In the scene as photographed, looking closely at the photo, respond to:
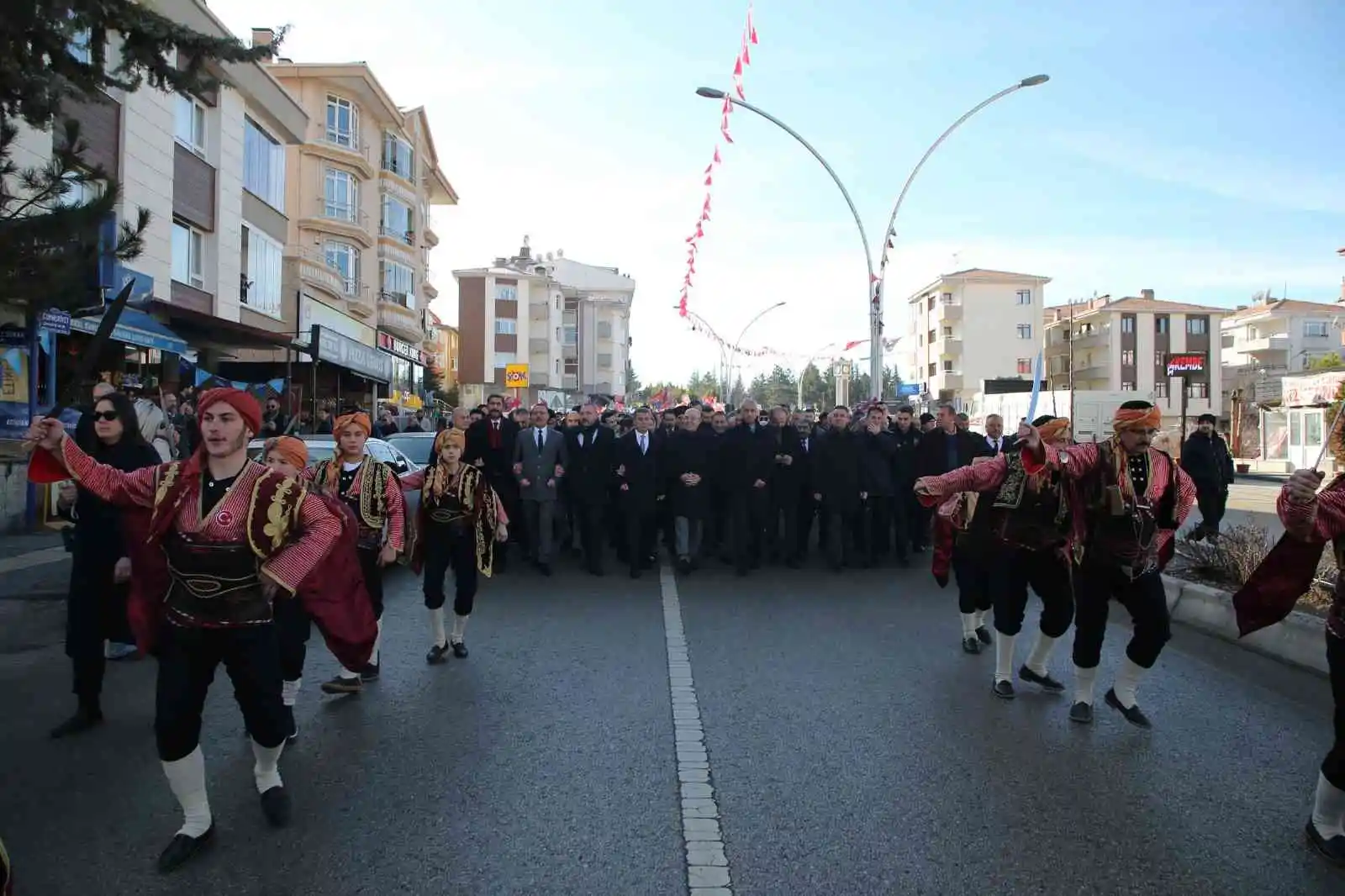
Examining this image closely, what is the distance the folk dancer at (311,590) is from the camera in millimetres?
4906

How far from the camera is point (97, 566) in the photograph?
5871 mm

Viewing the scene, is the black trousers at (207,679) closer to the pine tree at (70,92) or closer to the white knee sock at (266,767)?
the white knee sock at (266,767)

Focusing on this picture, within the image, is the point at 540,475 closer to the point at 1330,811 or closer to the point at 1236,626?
the point at 1236,626

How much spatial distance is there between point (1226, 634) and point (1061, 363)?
77682mm

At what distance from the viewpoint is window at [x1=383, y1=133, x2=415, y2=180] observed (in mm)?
46000

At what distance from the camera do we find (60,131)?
819 centimetres

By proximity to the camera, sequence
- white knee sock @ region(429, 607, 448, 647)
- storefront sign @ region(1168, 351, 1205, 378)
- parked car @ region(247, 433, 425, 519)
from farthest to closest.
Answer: storefront sign @ region(1168, 351, 1205, 378) → parked car @ region(247, 433, 425, 519) → white knee sock @ region(429, 607, 448, 647)

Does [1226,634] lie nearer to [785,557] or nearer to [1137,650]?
[1137,650]

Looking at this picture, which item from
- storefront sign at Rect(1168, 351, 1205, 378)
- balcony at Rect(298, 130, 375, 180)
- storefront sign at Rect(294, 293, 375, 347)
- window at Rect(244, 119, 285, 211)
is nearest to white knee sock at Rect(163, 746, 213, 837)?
storefront sign at Rect(294, 293, 375, 347)

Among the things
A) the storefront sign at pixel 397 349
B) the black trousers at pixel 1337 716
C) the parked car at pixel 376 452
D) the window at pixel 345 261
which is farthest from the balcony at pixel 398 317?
the black trousers at pixel 1337 716

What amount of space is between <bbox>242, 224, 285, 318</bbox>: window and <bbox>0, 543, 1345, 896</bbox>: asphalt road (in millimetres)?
21689

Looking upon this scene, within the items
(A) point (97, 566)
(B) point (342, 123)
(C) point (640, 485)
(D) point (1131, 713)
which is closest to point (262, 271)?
(B) point (342, 123)

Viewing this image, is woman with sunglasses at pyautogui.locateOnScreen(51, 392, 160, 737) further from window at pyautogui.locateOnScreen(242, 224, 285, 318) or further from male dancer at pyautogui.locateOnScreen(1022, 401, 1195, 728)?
window at pyautogui.locateOnScreen(242, 224, 285, 318)

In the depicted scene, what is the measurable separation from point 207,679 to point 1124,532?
4690 mm
